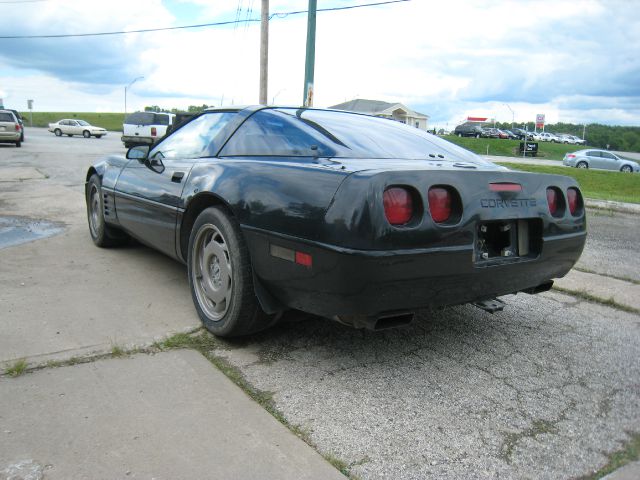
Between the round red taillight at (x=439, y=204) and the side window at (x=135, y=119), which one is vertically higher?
the side window at (x=135, y=119)

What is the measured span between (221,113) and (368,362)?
2083 mm

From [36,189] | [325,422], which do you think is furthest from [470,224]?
[36,189]

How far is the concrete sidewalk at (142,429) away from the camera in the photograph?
1986 millimetres

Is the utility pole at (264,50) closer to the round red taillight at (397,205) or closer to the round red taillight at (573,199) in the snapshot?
the round red taillight at (573,199)

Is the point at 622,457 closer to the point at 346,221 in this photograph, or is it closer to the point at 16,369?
the point at 346,221

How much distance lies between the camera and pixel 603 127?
94562mm

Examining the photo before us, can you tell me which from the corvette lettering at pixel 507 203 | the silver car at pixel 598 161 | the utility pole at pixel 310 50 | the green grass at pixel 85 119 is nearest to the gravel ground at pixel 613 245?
the corvette lettering at pixel 507 203

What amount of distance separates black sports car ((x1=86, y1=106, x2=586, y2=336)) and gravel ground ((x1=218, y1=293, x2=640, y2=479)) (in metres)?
0.34

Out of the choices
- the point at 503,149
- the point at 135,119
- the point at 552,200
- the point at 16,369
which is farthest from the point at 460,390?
the point at 503,149

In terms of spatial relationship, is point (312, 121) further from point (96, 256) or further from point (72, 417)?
point (96, 256)

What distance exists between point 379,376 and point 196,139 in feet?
7.24

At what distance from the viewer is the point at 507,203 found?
279 cm

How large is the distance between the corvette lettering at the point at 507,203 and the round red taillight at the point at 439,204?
192 millimetres

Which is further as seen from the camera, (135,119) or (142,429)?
(135,119)
